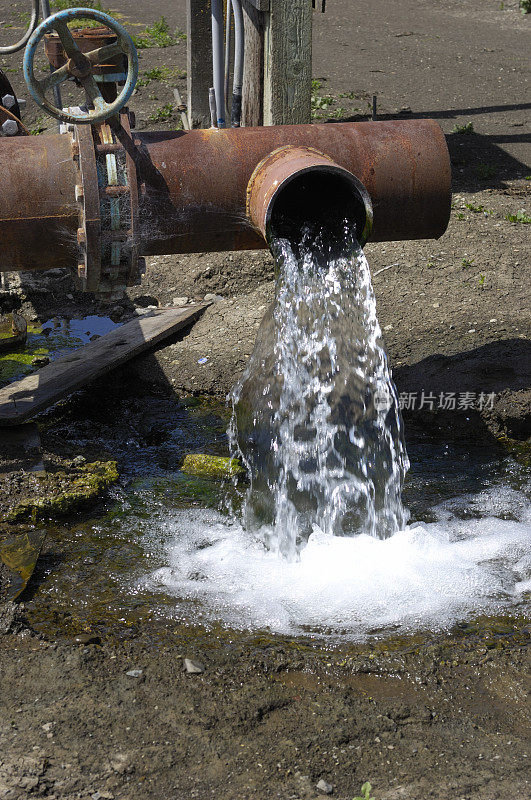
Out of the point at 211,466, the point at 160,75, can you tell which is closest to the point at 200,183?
the point at 211,466

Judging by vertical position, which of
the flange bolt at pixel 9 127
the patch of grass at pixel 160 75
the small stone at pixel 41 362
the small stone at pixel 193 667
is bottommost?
the small stone at pixel 41 362

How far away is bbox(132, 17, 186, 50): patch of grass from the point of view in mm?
10688

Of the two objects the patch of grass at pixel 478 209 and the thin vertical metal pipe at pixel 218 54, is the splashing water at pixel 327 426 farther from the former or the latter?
the patch of grass at pixel 478 209

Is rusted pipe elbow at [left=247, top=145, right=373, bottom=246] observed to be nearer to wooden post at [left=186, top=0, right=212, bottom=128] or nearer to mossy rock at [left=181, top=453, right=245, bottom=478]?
mossy rock at [left=181, top=453, right=245, bottom=478]

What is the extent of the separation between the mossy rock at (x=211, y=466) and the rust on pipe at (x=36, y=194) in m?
1.43

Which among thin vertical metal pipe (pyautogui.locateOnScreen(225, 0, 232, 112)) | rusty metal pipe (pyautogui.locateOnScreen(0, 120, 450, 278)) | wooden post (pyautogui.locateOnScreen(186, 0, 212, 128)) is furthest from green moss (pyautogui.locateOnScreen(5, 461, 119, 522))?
wooden post (pyautogui.locateOnScreen(186, 0, 212, 128))

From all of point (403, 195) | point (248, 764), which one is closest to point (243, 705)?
point (248, 764)

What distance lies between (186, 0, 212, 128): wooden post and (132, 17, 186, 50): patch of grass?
4.05 m

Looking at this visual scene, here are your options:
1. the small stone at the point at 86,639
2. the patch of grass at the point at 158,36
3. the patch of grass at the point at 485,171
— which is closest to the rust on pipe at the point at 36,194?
the small stone at the point at 86,639

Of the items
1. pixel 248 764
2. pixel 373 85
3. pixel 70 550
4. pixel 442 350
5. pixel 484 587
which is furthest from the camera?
pixel 373 85

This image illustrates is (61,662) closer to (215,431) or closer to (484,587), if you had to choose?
(484,587)

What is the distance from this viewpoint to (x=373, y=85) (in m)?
9.32

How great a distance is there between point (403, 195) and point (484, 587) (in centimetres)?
175

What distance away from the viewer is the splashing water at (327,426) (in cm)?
382
